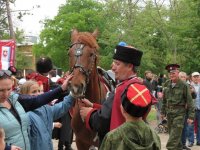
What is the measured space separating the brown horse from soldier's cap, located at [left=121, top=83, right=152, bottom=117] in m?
1.85

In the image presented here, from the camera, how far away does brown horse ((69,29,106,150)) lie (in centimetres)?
561

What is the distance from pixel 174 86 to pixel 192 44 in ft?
40.9

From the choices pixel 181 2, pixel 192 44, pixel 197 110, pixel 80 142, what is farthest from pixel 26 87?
pixel 181 2

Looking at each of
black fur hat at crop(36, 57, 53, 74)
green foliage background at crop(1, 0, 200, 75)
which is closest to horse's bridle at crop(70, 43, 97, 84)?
black fur hat at crop(36, 57, 53, 74)

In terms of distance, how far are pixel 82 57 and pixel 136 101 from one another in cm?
265

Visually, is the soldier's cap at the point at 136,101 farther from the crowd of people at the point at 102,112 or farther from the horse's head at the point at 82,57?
the horse's head at the point at 82,57

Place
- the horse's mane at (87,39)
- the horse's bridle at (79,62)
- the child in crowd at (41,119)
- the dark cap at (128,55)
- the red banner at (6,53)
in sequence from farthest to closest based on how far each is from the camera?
the red banner at (6,53) < the horse's mane at (87,39) < the horse's bridle at (79,62) < the child in crowd at (41,119) < the dark cap at (128,55)

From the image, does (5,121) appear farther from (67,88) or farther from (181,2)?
(181,2)

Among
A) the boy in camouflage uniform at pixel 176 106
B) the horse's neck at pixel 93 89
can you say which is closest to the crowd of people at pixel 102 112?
the horse's neck at pixel 93 89

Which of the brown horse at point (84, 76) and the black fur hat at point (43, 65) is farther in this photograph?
the black fur hat at point (43, 65)

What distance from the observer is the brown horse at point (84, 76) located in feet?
18.4

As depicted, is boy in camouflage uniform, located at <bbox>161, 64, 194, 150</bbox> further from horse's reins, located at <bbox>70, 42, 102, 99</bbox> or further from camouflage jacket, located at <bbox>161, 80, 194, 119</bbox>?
horse's reins, located at <bbox>70, 42, 102, 99</bbox>

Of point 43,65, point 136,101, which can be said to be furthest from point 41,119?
point 43,65

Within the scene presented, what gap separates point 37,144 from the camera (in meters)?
5.04
